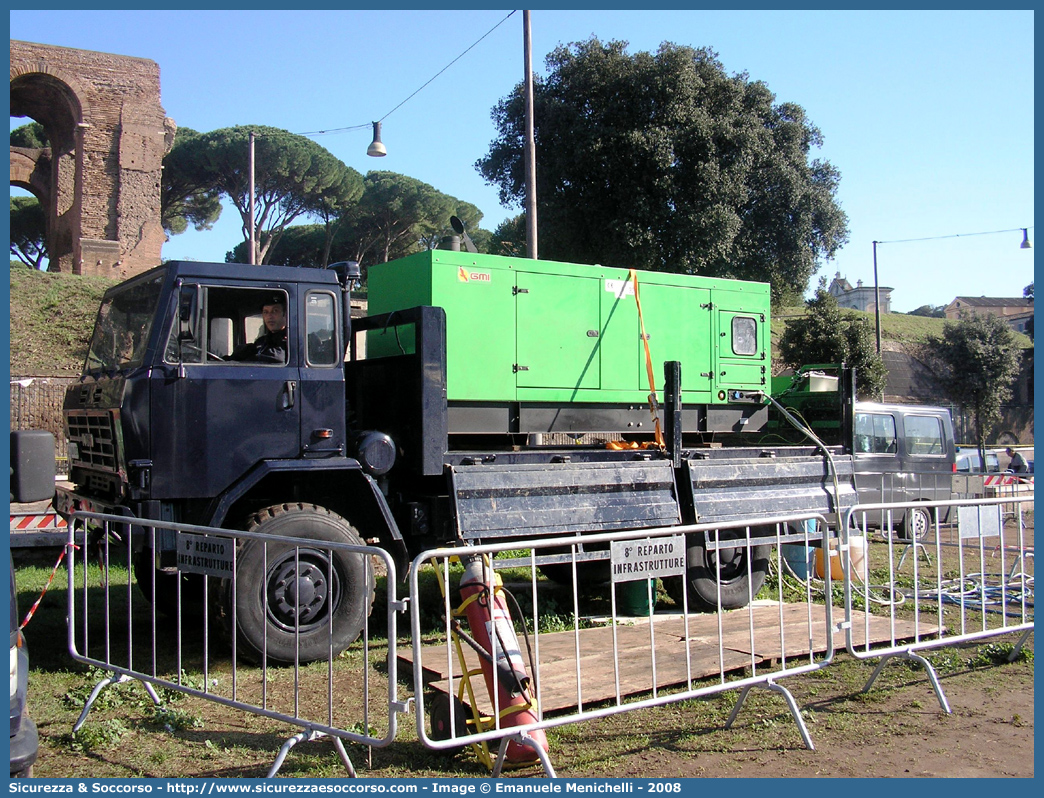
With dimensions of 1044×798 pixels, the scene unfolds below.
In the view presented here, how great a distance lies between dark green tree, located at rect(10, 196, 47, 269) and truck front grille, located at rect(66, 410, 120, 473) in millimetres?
41369

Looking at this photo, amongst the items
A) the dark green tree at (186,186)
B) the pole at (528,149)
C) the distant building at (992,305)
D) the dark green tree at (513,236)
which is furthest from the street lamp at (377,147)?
the distant building at (992,305)

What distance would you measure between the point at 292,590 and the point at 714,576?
4046 mm

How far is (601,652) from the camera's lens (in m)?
6.03

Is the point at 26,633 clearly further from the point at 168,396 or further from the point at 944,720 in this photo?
the point at 944,720

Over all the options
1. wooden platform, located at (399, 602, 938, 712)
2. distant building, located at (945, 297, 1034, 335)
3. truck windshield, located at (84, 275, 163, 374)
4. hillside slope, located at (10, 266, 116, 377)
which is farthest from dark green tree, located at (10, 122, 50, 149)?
distant building, located at (945, 297, 1034, 335)

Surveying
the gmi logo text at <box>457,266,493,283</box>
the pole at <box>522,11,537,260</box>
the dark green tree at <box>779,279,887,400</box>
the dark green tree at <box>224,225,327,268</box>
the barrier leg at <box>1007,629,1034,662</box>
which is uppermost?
the dark green tree at <box>224,225,327,268</box>

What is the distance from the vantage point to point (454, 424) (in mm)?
7230

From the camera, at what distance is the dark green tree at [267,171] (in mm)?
38281

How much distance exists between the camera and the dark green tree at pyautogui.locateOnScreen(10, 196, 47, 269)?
4250 centimetres

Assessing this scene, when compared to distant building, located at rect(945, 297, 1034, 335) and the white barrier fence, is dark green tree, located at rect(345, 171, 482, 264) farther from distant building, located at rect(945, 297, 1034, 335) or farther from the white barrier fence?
distant building, located at rect(945, 297, 1034, 335)

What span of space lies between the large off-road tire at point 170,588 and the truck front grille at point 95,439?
2.44ft

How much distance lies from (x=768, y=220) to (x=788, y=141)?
2662mm

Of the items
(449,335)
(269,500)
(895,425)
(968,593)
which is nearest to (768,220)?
(895,425)

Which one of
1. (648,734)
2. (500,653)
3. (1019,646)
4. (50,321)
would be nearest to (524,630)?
(500,653)
